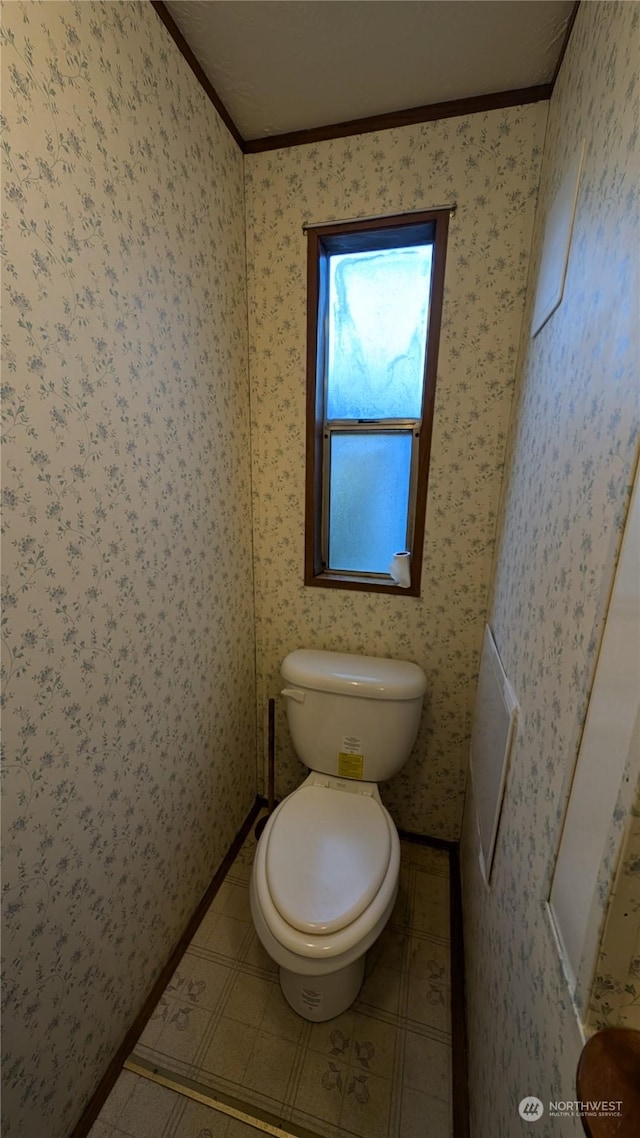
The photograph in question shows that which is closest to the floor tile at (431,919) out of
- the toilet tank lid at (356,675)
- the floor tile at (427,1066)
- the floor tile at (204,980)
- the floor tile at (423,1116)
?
the floor tile at (427,1066)

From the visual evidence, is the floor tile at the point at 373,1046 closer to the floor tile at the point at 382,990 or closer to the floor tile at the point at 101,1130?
the floor tile at the point at 382,990

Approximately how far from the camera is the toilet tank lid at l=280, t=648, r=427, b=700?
1295 mm

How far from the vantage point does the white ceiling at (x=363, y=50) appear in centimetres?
88

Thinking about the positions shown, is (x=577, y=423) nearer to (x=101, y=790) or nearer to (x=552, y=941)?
(x=552, y=941)

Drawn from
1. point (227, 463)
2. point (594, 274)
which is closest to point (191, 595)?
point (227, 463)

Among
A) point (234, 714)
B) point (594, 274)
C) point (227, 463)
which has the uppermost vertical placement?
point (594, 274)

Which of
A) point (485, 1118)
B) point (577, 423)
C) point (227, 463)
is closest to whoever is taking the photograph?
point (577, 423)

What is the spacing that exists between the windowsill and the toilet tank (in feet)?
0.78

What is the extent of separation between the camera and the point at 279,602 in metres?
1.56

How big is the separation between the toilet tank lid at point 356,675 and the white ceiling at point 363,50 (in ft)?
5.09

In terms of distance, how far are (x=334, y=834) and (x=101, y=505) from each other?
1.04m

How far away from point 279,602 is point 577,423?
111 centimetres

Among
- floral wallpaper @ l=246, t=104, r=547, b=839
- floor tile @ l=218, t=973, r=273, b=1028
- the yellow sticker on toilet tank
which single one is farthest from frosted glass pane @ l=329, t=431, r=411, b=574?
floor tile @ l=218, t=973, r=273, b=1028

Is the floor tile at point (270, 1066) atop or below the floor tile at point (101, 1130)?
below
